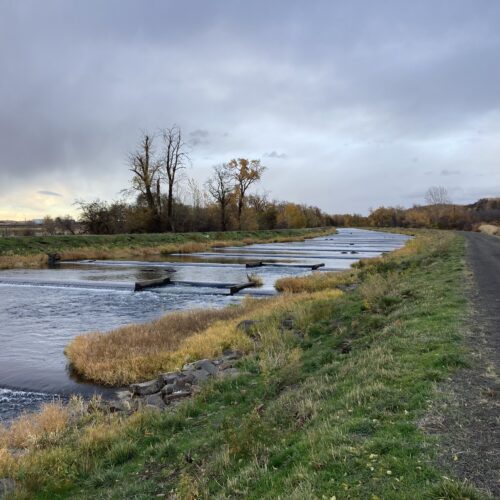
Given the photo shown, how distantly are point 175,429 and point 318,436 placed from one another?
2.90 metres

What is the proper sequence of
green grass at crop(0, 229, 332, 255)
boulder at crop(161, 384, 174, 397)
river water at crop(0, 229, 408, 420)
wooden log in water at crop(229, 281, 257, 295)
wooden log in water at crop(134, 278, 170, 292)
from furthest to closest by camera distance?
green grass at crop(0, 229, 332, 255)
wooden log in water at crop(134, 278, 170, 292)
wooden log in water at crop(229, 281, 257, 295)
river water at crop(0, 229, 408, 420)
boulder at crop(161, 384, 174, 397)

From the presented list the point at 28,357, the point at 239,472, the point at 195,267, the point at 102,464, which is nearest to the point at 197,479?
the point at 239,472

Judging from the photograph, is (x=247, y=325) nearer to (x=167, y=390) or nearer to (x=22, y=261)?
(x=167, y=390)

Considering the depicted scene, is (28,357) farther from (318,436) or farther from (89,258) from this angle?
(89,258)

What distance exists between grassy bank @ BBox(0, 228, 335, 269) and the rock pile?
28.8 m

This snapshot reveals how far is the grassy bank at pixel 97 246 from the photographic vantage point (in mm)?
35781

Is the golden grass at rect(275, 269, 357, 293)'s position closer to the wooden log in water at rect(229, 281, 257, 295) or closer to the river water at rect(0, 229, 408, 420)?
the river water at rect(0, 229, 408, 420)

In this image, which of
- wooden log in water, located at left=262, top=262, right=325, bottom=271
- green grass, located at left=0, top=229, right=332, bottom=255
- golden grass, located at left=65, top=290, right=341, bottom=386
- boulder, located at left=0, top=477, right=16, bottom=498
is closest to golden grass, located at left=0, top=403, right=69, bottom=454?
boulder, located at left=0, top=477, right=16, bottom=498

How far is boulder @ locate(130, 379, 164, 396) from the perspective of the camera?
8703mm

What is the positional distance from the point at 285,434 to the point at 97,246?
4139 cm

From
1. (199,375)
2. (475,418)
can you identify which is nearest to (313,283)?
(199,375)

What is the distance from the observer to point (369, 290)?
14266mm

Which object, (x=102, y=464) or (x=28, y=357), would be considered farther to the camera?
(x=28, y=357)

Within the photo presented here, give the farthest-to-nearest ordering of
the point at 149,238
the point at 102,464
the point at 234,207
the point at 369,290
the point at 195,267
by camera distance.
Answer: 1. the point at 234,207
2. the point at 149,238
3. the point at 195,267
4. the point at 369,290
5. the point at 102,464
